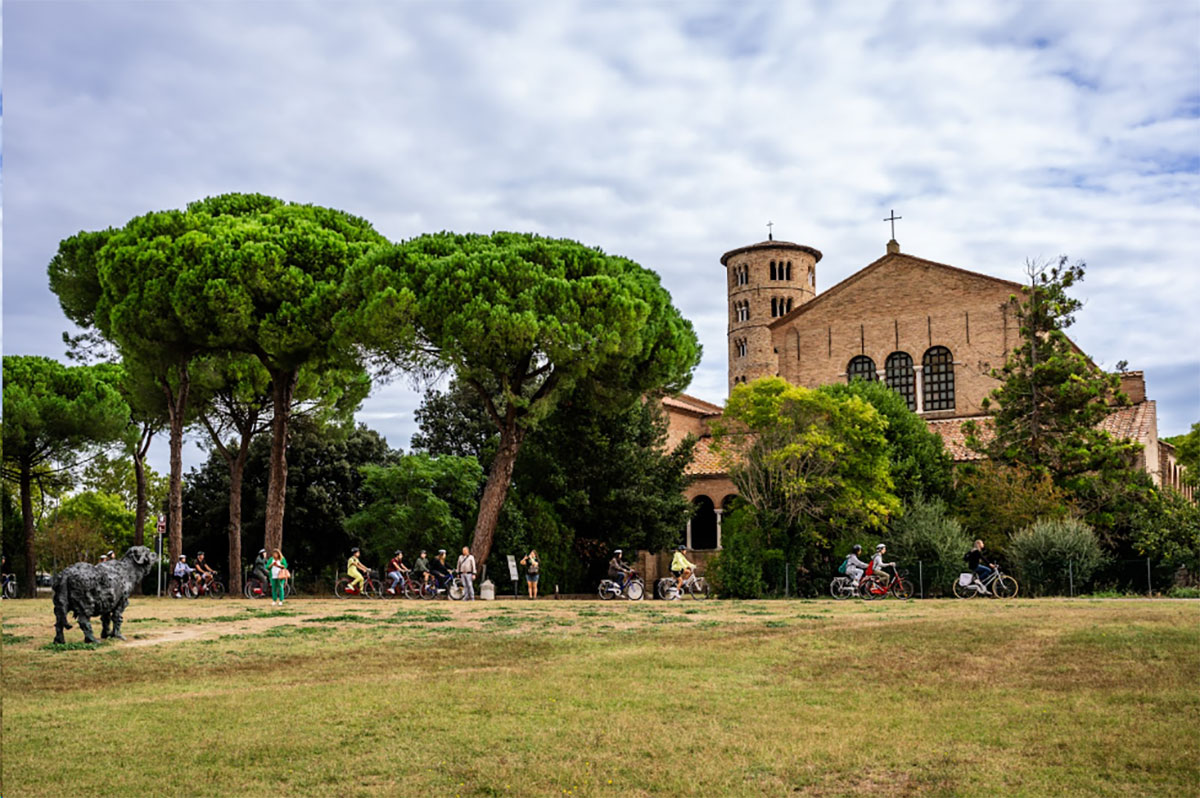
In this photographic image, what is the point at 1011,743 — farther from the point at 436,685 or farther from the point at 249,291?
the point at 249,291

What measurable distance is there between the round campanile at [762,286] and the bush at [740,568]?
141 ft

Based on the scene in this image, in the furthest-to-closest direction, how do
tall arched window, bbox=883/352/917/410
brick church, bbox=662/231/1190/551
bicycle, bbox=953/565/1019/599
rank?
tall arched window, bbox=883/352/917/410, brick church, bbox=662/231/1190/551, bicycle, bbox=953/565/1019/599

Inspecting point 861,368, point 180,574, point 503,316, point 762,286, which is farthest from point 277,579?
point 762,286

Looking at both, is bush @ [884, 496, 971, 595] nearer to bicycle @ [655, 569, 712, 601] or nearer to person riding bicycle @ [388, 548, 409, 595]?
bicycle @ [655, 569, 712, 601]

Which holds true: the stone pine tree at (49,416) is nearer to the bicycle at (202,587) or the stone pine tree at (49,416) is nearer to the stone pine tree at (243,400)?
the stone pine tree at (243,400)

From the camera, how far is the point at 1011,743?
9.72 metres

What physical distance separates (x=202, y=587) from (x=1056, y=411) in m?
24.7

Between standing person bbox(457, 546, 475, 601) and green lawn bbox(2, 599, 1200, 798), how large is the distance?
338 inches

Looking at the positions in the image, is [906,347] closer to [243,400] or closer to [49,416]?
[243,400]

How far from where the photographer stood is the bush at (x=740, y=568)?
92.0ft

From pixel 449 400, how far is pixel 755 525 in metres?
20.8

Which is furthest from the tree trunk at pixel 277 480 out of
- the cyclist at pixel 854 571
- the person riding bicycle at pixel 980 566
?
the person riding bicycle at pixel 980 566

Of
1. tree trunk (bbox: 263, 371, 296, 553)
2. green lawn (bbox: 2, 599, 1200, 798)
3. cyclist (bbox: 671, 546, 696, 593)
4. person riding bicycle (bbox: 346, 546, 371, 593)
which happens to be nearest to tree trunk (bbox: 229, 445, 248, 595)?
tree trunk (bbox: 263, 371, 296, 553)

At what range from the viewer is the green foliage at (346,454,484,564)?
33.2 m
